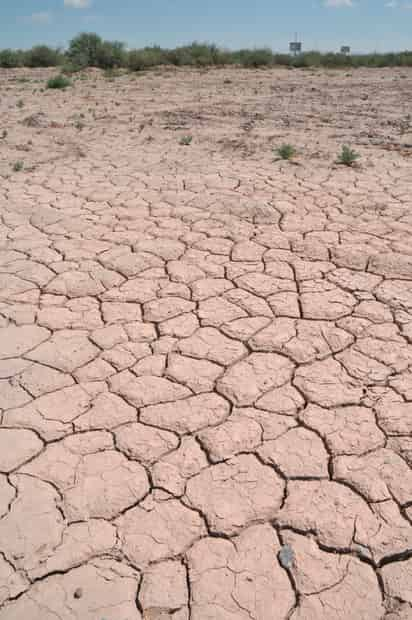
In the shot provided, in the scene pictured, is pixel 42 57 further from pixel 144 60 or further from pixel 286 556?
pixel 286 556

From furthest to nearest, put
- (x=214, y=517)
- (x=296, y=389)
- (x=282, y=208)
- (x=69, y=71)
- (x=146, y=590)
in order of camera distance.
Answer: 1. (x=69, y=71)
2. (x=282, y=208)
3. (x=296, y=389)
4. (x=214, y=517)
5. (x=146, y=590)

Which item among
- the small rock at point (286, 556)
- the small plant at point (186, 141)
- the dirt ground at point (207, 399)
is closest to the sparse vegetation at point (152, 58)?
the small plant at point (186, 141)

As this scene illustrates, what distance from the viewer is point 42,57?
19109 millimetres

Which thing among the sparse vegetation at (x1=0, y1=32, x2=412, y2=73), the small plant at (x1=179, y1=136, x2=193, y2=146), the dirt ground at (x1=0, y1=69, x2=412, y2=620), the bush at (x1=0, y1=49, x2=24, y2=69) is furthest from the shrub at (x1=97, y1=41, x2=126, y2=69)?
the dirt ground at (x1=0, y1=69, x2=412, y2=620)

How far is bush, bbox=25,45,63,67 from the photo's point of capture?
18859mm

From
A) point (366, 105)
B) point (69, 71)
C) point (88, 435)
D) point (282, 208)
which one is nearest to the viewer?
point (88, 435)

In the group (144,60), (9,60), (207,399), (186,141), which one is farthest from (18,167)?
(9,60)

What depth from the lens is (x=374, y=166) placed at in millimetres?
4758

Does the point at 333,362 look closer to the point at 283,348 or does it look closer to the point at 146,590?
the point at 283,348

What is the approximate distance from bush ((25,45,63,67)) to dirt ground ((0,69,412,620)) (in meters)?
17.8

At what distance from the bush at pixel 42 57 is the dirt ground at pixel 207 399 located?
17804mm

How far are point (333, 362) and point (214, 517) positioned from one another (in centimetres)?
94

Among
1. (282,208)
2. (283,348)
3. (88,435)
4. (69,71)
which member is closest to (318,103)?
(282,208)

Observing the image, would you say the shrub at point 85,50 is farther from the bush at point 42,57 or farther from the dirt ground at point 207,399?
the dirt ground at point 207,399
